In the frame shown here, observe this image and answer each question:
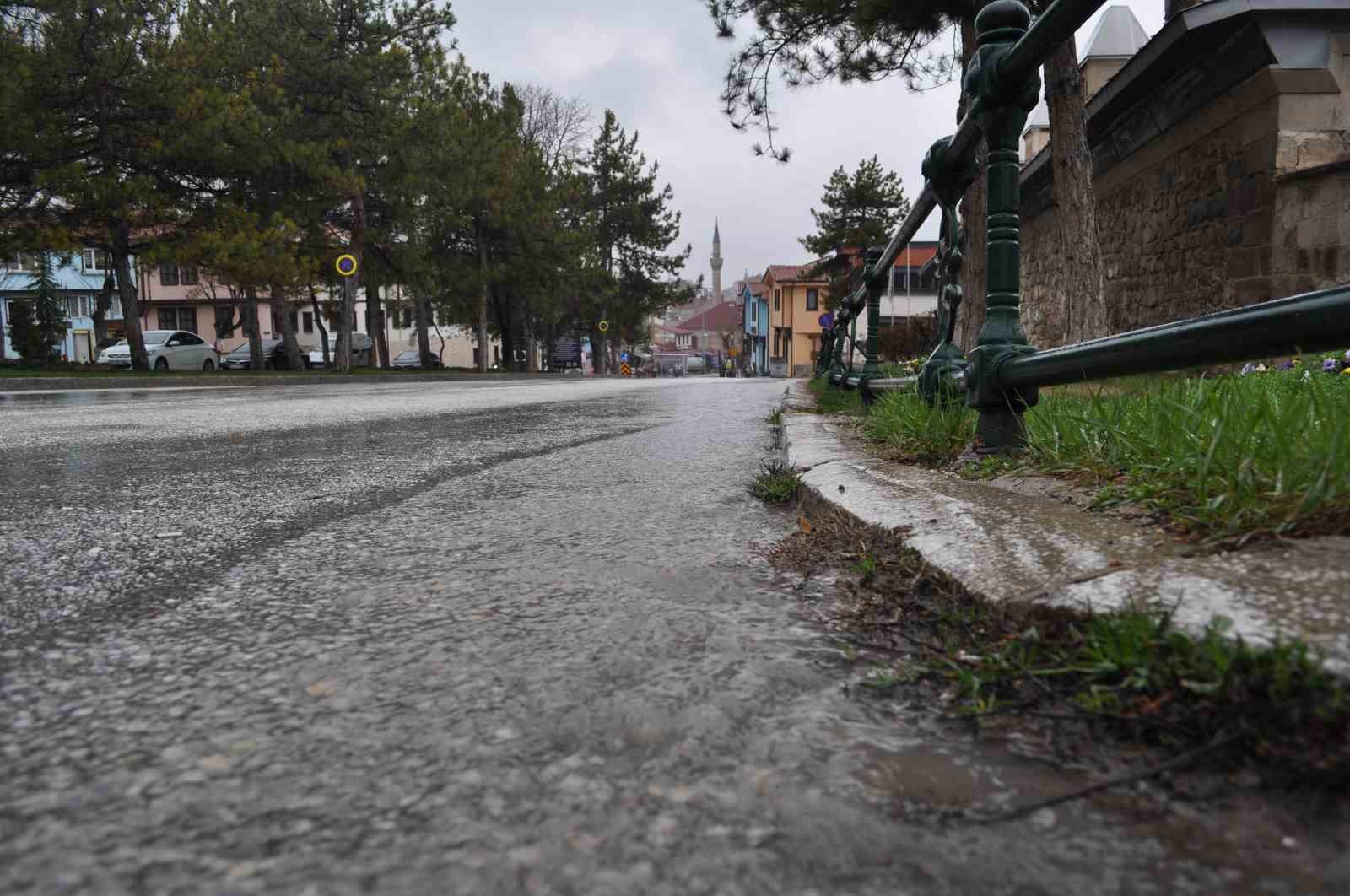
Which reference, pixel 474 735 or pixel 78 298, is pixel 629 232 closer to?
pixel 78 298

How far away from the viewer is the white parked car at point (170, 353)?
93.1 feet

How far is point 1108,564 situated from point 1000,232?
5.60ft

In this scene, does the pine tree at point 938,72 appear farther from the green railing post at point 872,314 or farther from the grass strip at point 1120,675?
the grass strip at point 1120,675

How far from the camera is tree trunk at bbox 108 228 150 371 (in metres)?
20.9

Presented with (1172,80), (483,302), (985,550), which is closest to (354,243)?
(483,302)

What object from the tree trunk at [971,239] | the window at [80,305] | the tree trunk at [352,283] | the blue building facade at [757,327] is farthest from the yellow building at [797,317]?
the tree trunk at [971,239]

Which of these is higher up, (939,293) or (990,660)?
(939,293)

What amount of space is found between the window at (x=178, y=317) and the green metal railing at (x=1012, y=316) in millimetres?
61710

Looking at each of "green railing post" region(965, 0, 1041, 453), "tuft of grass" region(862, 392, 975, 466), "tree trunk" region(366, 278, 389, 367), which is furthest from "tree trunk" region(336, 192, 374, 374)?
"green railing post" region(965, 0, 1041, 453)

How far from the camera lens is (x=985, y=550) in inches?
64.8

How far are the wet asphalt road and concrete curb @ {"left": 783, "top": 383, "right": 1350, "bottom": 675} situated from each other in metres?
A: 0.29

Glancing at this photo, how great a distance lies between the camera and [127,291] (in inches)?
853

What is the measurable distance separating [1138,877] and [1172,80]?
459 inches

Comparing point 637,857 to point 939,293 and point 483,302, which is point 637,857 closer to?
point 939,293
